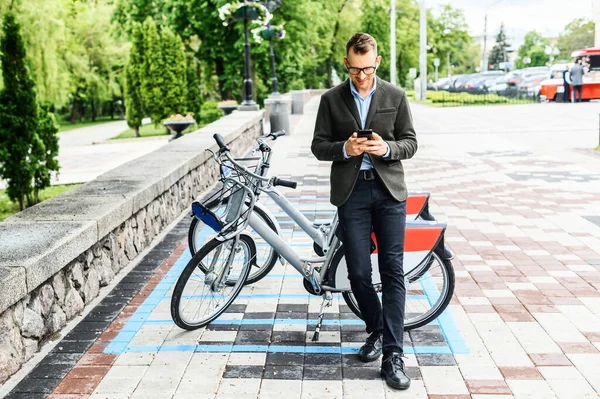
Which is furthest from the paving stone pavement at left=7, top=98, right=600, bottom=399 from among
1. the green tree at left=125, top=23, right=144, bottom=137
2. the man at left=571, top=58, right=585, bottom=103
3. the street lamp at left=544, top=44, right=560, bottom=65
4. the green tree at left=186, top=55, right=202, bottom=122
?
the street lamp at left=544, top=44, right=560, bottom=65

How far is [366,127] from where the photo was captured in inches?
160

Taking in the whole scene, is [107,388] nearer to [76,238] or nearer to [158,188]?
[76,238]

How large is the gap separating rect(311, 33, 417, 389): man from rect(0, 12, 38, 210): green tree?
34.0ft

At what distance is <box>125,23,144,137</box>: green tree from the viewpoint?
32.4 metres

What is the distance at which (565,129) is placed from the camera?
731 inches

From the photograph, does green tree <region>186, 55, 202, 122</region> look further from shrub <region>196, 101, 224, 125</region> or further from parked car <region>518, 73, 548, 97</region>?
parked car <region>518, 73, 548, 97</region>

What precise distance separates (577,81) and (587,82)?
90 centimetres

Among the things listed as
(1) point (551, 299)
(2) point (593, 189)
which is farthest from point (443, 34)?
(1) point (551, 299)

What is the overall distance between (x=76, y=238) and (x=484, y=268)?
11.0 feet

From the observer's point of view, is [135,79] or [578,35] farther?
[578,35]

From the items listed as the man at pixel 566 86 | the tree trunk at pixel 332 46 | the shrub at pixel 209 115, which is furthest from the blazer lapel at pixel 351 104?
the tree trunk at pixel 332 46

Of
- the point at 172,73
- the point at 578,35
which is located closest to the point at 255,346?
the point at 172,73

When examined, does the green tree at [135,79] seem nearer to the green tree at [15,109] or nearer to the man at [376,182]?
the green tree at [15,109]

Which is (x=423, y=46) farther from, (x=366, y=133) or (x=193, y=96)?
(x=366, y=133)
